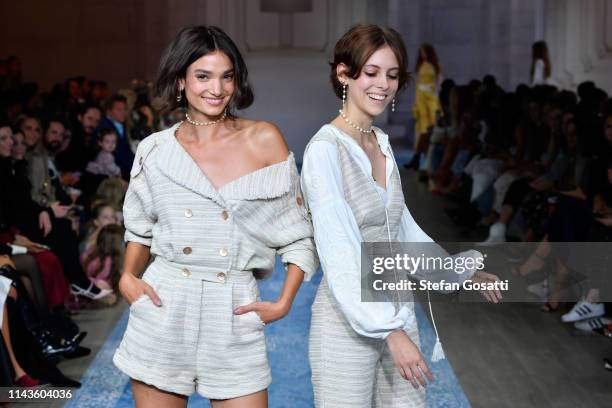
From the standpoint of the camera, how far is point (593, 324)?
599 centimetres

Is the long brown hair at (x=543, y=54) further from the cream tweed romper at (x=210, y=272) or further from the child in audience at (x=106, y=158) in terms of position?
the cream tweed romper at (x=210, y=272)

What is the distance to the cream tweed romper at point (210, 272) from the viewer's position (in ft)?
8.61

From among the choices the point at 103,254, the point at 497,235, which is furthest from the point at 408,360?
the point at 497,235

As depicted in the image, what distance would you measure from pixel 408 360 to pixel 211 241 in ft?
1.95

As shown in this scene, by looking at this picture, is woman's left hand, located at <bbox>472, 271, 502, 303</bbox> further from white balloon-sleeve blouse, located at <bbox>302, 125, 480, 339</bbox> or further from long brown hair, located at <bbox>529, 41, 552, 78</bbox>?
long brown hair, located at <bbox>529, 41, 552, 78</bbox>

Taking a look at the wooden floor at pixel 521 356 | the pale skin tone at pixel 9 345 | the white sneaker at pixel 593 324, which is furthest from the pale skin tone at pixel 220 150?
the white sneaker at pixel 593 324

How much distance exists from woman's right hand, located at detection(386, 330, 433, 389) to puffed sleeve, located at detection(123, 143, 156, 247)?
0.75 m

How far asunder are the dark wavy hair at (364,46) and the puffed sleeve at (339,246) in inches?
8.8

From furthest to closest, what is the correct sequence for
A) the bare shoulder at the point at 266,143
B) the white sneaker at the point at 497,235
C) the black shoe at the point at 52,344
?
the white sneaker at the point at 497,235
the black shoe at the point at 52,344
the bare shoulder at the point at 266,143

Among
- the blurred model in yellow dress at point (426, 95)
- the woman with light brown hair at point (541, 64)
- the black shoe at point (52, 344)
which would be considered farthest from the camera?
the blurred model in yellow dress at point (426, 95)

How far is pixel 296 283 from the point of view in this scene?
268 cm

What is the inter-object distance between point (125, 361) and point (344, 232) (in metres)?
0.68

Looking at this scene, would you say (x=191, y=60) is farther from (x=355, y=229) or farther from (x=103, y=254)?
(x=103, y=254)

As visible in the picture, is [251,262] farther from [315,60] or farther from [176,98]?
[315,60]
